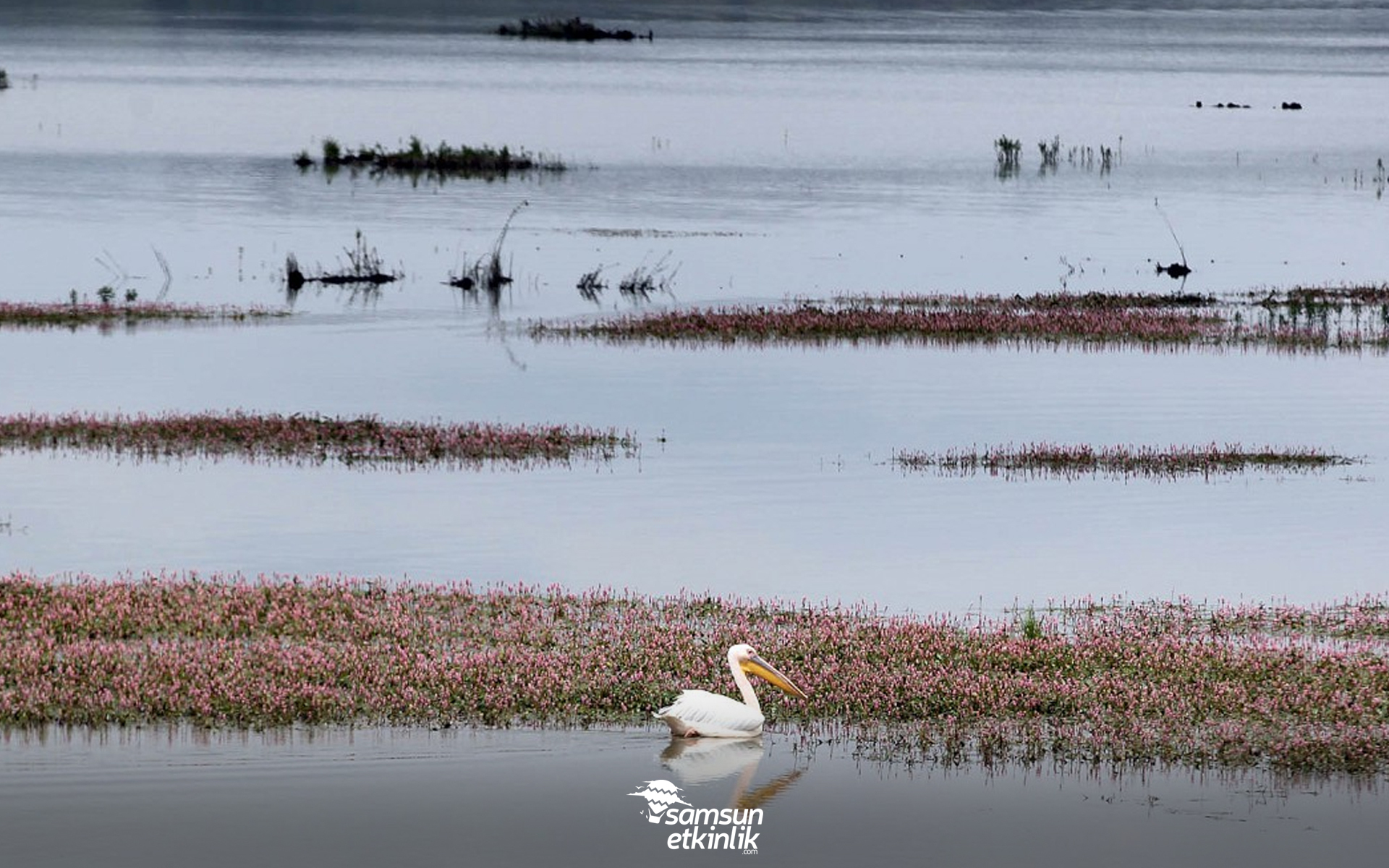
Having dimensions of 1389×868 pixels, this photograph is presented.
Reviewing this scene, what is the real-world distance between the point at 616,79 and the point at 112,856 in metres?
170

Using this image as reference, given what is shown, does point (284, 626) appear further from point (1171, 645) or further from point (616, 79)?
point (616, 79)

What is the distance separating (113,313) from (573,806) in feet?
122

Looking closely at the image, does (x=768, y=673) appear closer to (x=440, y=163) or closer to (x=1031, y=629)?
(x=1031, y=629)

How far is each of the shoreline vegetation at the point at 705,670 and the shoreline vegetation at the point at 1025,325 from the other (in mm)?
26614

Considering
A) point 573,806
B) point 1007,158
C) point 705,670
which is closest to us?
point 573,806

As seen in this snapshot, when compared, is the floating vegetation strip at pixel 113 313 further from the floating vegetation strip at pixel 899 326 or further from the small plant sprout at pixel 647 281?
the small plant sprout at pixel 647 281

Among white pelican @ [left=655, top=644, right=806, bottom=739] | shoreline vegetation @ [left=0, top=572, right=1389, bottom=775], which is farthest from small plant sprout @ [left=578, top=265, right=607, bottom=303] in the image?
white pelican @ [left=655, top=644, right=806, bottom=739]

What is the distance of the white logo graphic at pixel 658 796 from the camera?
52.1 ft

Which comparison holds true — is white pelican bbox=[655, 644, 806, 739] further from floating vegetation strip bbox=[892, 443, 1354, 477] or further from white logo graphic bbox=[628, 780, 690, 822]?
floating vegetation strip bbox=[892, 443, 1354, 477]

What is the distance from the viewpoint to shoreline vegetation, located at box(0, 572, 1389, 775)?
57.8 feet

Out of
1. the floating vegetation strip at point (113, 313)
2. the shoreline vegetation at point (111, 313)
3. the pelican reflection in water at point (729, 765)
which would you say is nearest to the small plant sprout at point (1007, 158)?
the floating vegetation strip at point (113, 313)

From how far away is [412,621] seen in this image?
68.1 ft

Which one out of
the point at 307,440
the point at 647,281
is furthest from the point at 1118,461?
the point at 647,281

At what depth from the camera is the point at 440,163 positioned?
9881 cm
